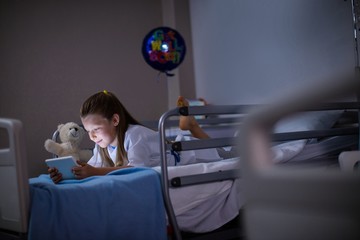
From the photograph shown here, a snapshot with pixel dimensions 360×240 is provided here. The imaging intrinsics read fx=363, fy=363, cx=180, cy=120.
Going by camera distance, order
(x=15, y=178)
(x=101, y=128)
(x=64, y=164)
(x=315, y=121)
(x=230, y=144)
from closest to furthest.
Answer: (x=15, y=178)
(x=64, y=164)
(x=230, y=144)
(x=101, y=128)
(x=315, y=121)

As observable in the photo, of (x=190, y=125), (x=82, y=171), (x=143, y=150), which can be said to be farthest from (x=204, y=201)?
(x=190, y=125)

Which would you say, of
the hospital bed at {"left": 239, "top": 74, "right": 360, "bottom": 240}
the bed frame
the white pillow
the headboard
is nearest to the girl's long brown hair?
the bed frame

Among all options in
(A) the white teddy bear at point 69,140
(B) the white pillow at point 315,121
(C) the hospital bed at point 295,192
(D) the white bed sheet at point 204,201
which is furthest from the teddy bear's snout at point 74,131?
(C) the hospital bed at point 295,192

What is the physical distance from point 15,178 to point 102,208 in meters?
0.30

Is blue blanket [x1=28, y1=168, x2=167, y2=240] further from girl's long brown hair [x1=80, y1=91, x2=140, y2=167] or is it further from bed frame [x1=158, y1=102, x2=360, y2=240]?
girl's long brown hair [x1=80, y1=91, x2=140, y2=167]

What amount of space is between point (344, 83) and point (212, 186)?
42.7 inches

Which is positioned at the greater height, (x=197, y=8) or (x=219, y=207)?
(x=197, y=8)

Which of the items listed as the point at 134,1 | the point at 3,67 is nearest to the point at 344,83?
the point at 3,67

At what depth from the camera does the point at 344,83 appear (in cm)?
47

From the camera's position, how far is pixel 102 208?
1248 millimetres

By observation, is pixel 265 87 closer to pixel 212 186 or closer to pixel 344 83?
pixel 212 186

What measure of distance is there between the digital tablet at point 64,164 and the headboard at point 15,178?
276 mm

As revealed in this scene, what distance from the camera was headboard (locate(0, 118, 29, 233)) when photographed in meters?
1.12

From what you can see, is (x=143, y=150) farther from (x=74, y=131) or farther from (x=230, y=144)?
(x=74, y=131)
